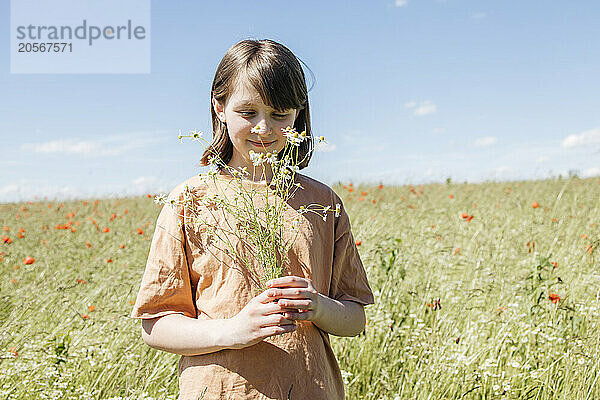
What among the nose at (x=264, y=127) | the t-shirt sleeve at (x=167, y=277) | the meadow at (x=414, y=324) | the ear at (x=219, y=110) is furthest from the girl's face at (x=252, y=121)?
the meadow at (x=414, y=324)

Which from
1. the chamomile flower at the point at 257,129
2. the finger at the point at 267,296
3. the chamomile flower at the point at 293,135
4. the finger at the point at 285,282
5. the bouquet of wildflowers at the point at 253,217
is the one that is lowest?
the finger at the point at 267,296

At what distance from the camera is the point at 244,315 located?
1391 millimetres

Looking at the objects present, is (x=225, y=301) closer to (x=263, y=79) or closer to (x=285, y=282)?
(x=285, y=282)

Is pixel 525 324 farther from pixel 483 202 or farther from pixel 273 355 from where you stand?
pixel 483 202

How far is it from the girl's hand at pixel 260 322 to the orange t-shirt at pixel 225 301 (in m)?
0.14

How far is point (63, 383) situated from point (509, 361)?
2.11 meters

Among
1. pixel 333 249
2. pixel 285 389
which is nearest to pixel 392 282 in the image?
pixel 333 249

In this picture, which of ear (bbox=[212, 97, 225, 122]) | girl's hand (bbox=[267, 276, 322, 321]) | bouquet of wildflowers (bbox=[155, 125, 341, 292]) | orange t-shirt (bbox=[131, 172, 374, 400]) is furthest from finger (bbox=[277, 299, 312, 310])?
ear (bbox=[212, 97, 225, 122])

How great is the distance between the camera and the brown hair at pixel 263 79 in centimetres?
159

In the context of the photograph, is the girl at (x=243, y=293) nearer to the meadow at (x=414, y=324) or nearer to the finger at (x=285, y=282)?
the finger at (x=285, y=282)

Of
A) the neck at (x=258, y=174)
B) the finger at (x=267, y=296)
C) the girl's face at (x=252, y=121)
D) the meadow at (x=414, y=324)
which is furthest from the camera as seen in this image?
the meadow at (x=414, y=324)

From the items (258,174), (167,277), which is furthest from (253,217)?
(167,277)

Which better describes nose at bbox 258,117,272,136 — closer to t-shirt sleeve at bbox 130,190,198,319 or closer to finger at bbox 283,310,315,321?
t-shirt sleeve at bbox 130,190,198,319

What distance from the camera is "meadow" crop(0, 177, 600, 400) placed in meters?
2.70
